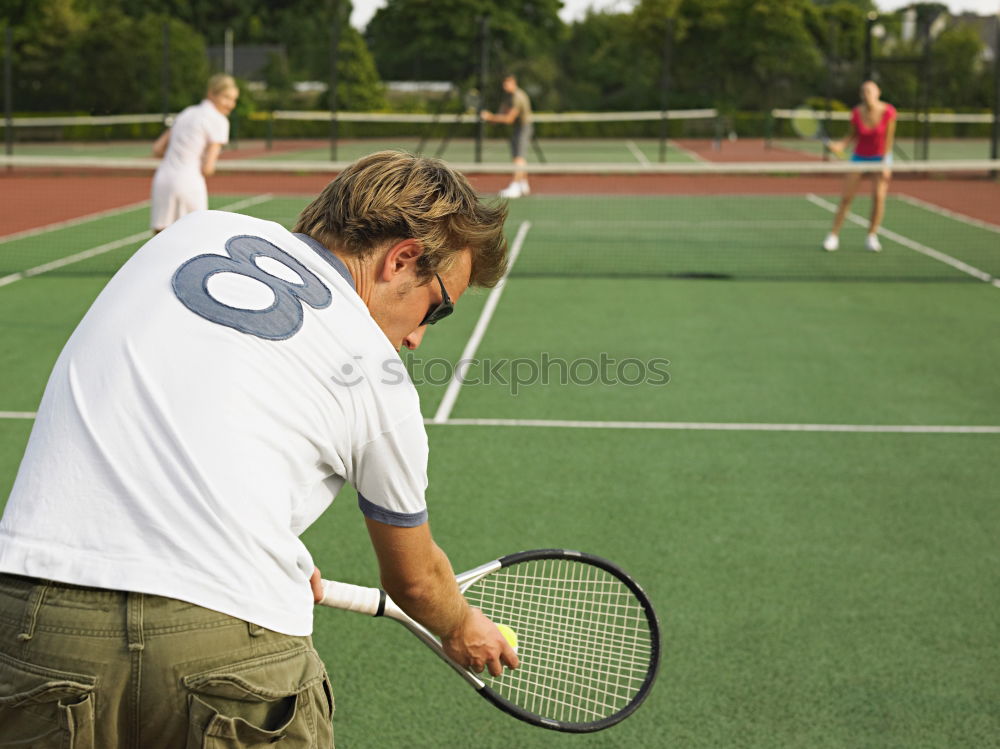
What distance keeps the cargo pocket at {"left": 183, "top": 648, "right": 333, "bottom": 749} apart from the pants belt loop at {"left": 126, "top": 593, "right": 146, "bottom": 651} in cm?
9

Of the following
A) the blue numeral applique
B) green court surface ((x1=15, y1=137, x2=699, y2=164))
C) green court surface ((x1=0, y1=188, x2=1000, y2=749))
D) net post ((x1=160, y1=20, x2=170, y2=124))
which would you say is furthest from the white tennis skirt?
green court surface ((x1=15, y1=137, x2=699, y2=164))

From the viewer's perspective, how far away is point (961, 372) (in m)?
8.12

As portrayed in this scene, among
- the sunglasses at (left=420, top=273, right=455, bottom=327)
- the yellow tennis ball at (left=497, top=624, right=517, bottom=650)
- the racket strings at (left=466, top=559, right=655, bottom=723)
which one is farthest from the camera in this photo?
the racket strings at (left=466, top=559, right=655, bottom=723)

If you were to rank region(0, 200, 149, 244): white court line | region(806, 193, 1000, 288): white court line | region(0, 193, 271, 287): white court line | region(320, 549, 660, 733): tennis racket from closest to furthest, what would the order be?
region(320, 549, 660, 733): tennis racket < region(0, 193, 271, 287): white court line < region(806, 193, 1000, 288): white court line < region(0, 200, 149, 244): white court line

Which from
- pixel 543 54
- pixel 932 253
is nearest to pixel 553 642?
pixel 932 253

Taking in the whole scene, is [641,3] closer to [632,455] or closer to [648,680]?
[632,455]

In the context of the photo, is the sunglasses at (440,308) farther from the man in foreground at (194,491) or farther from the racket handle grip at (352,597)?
the racket handle grip at (352,597)

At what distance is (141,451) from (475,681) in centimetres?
99

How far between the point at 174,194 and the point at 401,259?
7.66m

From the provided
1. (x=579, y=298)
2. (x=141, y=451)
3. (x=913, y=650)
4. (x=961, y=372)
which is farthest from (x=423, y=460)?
(x=579, y=298)

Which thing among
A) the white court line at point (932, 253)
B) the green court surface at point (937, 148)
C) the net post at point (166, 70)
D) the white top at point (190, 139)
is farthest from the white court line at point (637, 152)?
the white top at point (190, 139)

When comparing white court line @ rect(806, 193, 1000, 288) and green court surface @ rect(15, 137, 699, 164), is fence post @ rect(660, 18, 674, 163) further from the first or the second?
white court line @ rect(806, 193, 1000, 288)

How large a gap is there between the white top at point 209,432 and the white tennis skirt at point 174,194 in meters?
7.68

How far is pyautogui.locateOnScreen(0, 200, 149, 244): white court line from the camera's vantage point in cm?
1487
